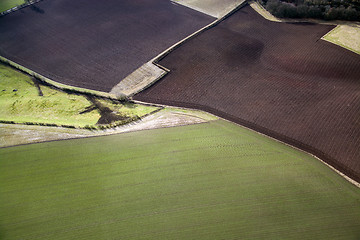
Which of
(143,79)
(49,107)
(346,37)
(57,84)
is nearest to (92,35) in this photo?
(57,84)

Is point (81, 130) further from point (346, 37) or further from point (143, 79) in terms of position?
point (346, 37)

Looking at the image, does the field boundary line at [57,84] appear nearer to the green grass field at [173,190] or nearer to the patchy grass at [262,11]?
the green grass field at [173,190]

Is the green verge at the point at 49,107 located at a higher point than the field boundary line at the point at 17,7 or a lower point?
lower

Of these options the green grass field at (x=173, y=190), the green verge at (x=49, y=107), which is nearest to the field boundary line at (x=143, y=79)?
the green verge at (x=49, y=107)

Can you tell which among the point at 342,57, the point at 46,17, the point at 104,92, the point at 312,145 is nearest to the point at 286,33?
Answer: the point at 342,57

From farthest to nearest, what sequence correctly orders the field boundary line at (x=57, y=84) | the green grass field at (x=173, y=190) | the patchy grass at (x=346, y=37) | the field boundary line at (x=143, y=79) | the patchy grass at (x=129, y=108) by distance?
the patchy grass at (x=346, y=37), the field boundary line at (x=143, y=79), the field boundary line at (x=57, y=84), the patchy grass at (x=129, y=108), the green grass field at (x=173, y=190)

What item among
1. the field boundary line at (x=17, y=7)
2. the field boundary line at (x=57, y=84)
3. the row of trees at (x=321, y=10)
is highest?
→ the row of trees at (x=321, y=10)

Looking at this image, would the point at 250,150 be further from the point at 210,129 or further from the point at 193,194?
the point at 193,194

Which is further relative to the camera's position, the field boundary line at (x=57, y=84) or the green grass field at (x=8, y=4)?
the green grass field at (x=8, y=4)
